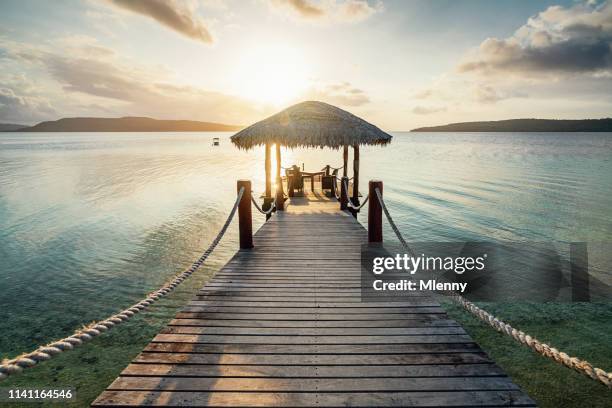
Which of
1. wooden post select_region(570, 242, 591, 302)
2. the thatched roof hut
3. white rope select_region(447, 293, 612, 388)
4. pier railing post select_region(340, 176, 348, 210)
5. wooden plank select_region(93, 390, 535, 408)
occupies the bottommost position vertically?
wooden post select_region(570, 242, 591, 302)

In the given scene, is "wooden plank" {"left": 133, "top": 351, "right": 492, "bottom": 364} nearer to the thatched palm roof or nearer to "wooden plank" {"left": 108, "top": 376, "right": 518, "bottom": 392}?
"wooden plank" {"left": 108, "top": 376, "right": 518, "bottom": 392}

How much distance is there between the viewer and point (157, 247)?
12172mm

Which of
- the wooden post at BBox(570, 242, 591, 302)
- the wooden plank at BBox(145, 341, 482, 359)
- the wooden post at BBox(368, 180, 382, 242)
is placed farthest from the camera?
the wooden post at BBox(570, 242, 591, 302)

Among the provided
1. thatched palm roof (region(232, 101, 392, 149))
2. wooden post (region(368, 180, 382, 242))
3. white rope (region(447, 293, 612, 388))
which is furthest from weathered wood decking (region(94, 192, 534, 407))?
thatched palm roof (region(232, 101, 392, 149))

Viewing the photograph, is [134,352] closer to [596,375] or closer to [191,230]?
[596,375]

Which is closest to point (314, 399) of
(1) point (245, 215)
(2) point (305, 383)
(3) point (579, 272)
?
(2) point (305, 383)

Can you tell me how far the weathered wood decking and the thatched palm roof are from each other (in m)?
6.99

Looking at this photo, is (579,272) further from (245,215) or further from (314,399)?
(314,399)

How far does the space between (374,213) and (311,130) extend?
5096 millimetres

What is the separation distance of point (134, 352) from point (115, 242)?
27.5ft

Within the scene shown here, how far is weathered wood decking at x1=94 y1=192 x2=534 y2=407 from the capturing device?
8.67ft

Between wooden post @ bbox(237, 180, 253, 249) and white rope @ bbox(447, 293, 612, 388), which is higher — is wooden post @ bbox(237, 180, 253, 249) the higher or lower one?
the higher one

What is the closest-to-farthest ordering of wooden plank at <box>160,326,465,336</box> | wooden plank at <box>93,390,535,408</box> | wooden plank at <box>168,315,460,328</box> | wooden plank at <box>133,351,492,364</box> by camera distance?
1. wooden plank at <box>93,390,535,408</box>
2. wooden plank at <box>133,351,492,364</box>
3. wooden plank at <box>160,326,465,336</box>
4. wooden plank at <box>168,315,460,328</box>

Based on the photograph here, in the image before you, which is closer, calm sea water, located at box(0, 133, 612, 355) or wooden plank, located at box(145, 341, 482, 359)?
wooden plank, located at box(145, 341, 482, 359)
